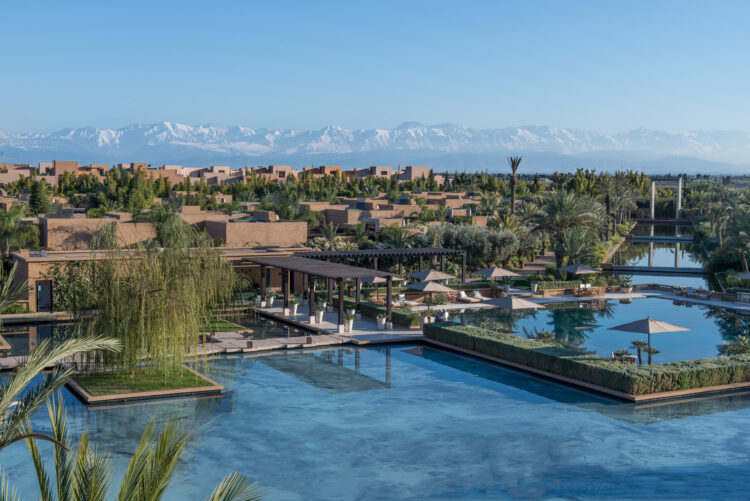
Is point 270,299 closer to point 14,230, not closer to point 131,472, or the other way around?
point 14,230

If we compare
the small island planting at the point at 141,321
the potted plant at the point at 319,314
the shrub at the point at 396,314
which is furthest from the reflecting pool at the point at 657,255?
the small island planting at the point at 141,321

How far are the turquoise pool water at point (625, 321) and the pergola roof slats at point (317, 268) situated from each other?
5.01m

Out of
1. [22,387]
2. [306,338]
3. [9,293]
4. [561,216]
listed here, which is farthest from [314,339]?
[561,216]

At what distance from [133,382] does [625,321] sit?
21397 mm

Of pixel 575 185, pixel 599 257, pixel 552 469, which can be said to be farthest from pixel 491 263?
pixel 575 185

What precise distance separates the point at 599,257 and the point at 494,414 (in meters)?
36.3

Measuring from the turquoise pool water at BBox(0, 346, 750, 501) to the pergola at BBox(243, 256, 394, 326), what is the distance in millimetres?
6541

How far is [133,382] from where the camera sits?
897 inches

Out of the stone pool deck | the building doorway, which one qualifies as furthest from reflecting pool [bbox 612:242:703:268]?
the building doorway

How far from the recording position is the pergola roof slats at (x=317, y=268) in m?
31.9

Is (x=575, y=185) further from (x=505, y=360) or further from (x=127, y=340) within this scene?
(x=127, y=340)

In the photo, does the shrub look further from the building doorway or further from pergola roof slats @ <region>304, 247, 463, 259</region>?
the building doorway

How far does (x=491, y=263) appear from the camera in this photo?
51.1m

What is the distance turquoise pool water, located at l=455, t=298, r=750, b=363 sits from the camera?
2952 centimetres
